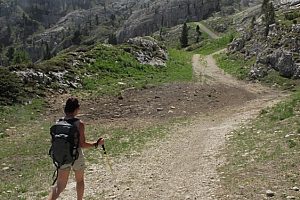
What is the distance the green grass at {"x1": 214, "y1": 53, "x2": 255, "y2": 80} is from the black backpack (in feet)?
110

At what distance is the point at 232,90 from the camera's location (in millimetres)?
34406

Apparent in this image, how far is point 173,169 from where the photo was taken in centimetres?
1407

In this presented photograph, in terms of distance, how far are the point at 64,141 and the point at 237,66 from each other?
4351cm

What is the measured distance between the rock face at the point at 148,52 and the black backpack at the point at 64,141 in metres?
34.9

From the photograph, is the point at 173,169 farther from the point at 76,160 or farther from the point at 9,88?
the point at 9,88

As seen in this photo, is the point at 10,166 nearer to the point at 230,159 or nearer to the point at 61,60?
the point at 230,159

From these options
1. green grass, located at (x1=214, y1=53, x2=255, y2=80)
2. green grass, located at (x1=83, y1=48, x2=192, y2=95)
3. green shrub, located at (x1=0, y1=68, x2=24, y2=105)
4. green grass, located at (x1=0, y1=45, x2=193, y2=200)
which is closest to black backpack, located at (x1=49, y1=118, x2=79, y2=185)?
green grass, located at (x1=0, y1=45, x2=193, y2=200)

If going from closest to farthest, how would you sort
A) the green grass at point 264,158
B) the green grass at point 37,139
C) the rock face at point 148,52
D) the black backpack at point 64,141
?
the black backpack at point 64,141, the green grass at point 264,158, the green grass at point 37,139, the rock face at point 148,52

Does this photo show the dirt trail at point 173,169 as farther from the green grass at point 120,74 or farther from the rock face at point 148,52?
the rock face at point 148,52

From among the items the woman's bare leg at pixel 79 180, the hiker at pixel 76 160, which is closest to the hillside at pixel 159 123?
the woman's bare leg at pixel 79 180

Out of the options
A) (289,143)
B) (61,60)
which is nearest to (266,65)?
(61,60)

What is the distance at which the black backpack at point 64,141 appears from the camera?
9.02 meters

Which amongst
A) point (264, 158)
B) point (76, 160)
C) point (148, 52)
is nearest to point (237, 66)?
point (148, 52)

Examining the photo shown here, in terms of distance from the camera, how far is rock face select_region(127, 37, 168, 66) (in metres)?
45.2
